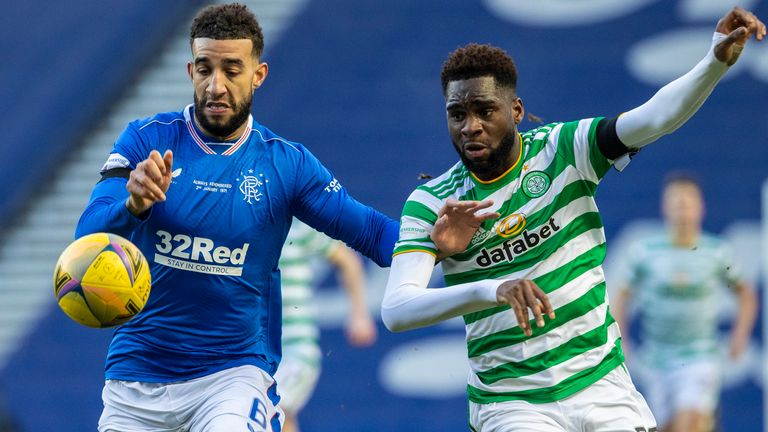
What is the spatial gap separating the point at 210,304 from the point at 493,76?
1539 mm

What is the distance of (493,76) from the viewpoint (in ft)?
17.0

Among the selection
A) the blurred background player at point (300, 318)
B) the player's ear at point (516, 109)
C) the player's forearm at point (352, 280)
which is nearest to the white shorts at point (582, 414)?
the player's ear at point (516, 109)

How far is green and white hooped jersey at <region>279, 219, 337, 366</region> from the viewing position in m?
9.20

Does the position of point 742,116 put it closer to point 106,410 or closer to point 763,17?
point 763,17

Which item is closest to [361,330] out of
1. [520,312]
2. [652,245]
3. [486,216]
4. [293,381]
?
[293,381]

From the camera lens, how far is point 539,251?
5.11 meters

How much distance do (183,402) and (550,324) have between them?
1569 millimetres

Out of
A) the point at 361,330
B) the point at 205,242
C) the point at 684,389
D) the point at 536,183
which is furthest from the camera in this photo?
the point at 684,389

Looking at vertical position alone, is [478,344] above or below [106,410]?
above

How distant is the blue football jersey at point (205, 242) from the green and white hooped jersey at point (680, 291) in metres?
5.28

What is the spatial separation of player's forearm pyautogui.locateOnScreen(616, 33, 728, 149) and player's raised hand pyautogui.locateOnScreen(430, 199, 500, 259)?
0.66 meters

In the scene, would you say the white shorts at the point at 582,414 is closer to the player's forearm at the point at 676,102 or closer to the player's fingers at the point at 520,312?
the player's fingers at the point at 520,312

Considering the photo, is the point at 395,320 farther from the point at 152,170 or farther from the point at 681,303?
the point at 681,303

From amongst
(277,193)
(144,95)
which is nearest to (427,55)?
(144,95)
